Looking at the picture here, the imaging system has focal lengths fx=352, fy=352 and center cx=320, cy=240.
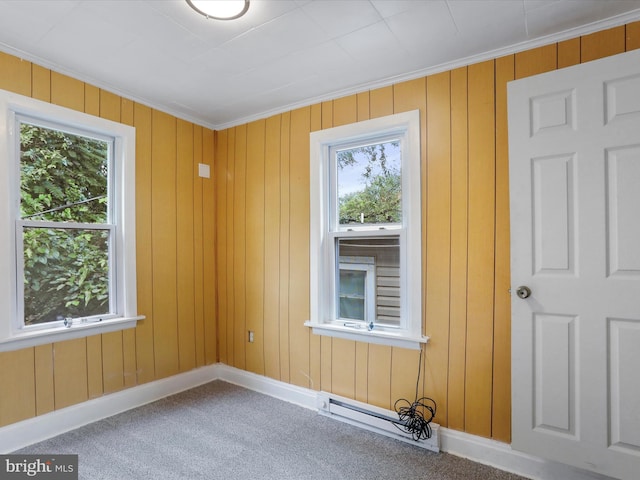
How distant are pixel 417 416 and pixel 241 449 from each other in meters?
1.12

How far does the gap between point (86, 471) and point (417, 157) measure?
8.79ft

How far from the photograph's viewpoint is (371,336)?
2482 mm

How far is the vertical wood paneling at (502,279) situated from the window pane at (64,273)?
2.73m

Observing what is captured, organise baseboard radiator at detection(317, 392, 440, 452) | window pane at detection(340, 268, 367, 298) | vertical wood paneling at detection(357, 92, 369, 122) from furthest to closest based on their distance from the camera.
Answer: window pane at detection(340, 268, 367, 298) → vertical wood paneling at detection(357, 92, 369, 122) → baseboard radiator at detection(317, 392, 440, 452)

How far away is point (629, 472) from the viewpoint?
5.21 ft

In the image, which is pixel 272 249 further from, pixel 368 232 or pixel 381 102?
pixel 381 102

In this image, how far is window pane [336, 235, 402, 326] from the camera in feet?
8.25

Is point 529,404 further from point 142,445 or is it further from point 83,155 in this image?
point 83,155

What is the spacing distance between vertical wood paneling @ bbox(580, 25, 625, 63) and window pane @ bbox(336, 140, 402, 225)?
112cm

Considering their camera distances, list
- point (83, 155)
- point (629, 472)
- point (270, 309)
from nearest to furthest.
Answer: point (629, 472) < point (83, 155) < point (270, 309)

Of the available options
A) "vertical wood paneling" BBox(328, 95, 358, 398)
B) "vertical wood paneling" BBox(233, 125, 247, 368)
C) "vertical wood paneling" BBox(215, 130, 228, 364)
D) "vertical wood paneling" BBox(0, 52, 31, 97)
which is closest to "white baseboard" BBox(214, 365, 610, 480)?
"vertical wood paneling" BBox(328, 95, 358, 398)

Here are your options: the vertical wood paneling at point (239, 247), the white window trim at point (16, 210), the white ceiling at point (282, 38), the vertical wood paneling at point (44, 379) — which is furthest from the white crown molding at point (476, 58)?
the vertical wood paneling at point (44, 379)

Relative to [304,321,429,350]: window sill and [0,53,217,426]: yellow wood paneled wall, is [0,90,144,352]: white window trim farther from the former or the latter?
[304,321,429,350]: window sill

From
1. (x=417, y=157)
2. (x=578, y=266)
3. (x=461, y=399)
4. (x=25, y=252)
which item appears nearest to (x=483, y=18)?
(x=417, y=157)
